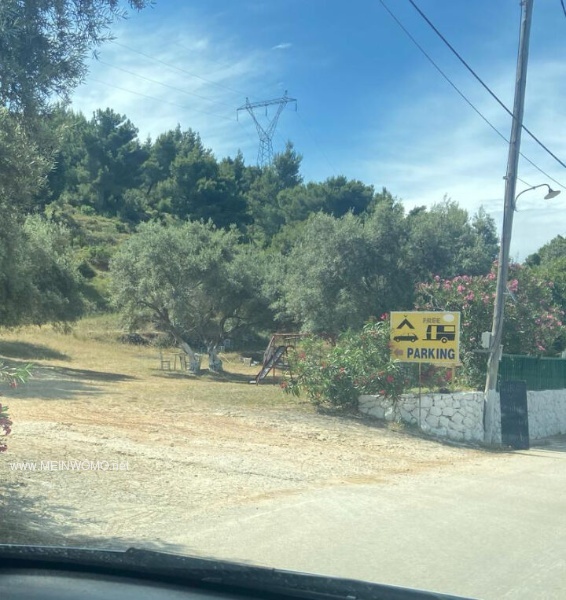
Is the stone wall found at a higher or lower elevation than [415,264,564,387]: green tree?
lower

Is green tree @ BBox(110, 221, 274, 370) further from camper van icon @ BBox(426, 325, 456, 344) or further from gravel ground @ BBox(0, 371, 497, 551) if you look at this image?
camper van icon @ BBox(426, 325, 456, 344)

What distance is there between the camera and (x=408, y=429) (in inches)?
708

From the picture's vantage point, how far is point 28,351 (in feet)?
119

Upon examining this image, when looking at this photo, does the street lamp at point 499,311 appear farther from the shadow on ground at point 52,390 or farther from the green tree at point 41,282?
the green tree at point 41,282

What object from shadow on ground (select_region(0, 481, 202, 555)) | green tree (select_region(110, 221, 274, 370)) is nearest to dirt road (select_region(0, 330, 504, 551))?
shadow on ground (select_region(0, 481, 202, 555))

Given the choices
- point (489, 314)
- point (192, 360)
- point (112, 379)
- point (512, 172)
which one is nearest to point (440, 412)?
point (489, 314)

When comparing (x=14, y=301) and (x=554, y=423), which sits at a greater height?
(x=14, y=301)

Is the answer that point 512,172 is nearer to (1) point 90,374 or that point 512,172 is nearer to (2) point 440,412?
(2) point 440,412

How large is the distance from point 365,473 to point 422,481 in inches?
37.4

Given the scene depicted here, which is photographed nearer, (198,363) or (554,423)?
(554,423)

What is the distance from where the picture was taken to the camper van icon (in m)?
18.6

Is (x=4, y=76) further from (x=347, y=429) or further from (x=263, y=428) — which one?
(x=347, y=429)

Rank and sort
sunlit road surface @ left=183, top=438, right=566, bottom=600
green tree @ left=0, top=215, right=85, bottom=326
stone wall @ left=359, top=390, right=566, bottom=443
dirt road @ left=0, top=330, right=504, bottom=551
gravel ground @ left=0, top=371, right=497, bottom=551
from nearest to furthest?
1. sunlit road surface @ left=183, top=438, right=566, bottom=600
2. gravel ground @ left=0, top=371, right=497, bottom=551
3. dirt road @ left=0, top=330, right=504, bottom=551
4. stone wall @ left=359, top=390, right=566, bottom=443
5. green tree @ left=0, top=215, right=85, bottom=326

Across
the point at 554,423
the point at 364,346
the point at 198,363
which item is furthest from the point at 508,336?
the point at 198,363
